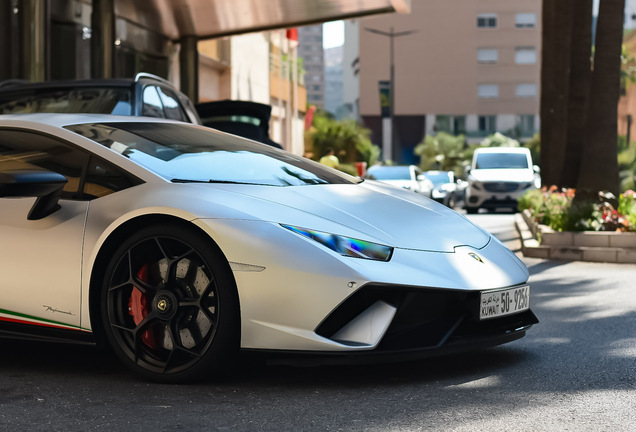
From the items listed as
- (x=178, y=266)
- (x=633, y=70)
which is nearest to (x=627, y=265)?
(x=178, y=266)

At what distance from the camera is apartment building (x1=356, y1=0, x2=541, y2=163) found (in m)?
103

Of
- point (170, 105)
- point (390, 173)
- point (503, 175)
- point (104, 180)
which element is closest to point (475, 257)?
point (104, 180)

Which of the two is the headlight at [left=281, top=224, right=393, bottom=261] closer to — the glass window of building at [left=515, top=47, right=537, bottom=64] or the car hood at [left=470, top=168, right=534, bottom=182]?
the car hood at [left=470, top=168, right=534, bottom=182]

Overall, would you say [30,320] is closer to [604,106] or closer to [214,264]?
[214,264]

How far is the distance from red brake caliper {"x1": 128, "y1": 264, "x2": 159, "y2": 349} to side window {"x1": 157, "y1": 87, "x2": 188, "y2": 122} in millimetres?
5354

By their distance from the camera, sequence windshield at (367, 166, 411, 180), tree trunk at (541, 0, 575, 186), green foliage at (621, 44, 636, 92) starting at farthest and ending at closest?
green foliage at (621, 44, 636, 92) → windshield at (367, 166, 411, 180) → tree trunk at (541, 0, 575, 186)

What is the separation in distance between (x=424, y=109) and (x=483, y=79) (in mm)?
6418

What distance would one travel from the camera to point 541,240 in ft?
41.3

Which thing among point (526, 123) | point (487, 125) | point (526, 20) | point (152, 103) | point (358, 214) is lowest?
point (358, 214)

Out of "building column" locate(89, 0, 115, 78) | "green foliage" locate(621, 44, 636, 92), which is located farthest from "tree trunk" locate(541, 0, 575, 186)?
"green foliage" locate(621, 44, 636, 92)

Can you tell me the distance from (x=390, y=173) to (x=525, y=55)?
257ft

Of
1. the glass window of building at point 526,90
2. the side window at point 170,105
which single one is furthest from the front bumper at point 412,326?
the glass window of building at point 526,90

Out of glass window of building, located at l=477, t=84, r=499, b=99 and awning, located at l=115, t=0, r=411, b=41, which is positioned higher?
glass window of building, located at l=477, t=84, r=499, b=99

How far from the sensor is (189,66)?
26578mm
